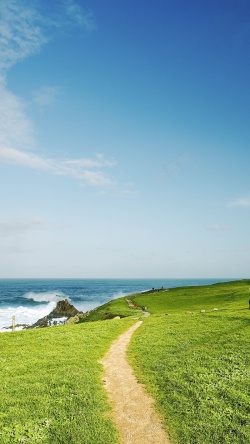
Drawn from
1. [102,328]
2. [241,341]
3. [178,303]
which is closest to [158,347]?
[241,341]

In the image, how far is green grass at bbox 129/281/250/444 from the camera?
41.5 ft

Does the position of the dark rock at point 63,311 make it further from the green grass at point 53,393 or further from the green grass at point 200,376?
the green grass at point 53,393

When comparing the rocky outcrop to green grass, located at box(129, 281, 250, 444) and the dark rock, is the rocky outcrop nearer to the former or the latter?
the dark rock

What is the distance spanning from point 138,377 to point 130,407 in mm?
4334

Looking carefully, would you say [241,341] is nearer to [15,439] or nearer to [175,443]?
[175,443]

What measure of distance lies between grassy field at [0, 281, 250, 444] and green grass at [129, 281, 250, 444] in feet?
0.14

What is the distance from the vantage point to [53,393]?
15938 mm

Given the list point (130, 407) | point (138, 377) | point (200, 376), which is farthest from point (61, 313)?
point (130, 407)

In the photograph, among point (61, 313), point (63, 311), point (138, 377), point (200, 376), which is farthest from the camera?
point (63, 311)

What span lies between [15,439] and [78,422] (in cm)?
258

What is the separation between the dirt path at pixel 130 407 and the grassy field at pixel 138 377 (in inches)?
17.8

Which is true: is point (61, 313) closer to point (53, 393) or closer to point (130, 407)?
point (53, 393)

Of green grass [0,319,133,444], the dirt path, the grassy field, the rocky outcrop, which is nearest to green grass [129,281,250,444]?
the grassy field

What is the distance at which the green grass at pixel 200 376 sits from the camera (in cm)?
1266
